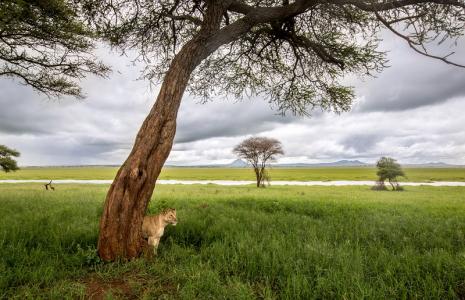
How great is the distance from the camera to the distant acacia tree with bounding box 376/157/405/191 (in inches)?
1556

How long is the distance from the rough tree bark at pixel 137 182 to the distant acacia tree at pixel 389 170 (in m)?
39.5

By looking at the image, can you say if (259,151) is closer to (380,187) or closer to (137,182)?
(380,187)

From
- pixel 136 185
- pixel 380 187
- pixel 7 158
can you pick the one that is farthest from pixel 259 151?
pixel 136 185

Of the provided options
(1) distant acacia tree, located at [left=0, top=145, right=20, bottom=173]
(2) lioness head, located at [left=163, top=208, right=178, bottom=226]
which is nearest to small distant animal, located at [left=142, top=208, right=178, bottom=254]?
(2) lioness head, located at [left=163, top=208, right=178, bottom=226]

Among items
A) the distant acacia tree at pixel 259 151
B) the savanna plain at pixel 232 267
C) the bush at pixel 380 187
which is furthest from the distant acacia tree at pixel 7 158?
the bush at pixel 380 187

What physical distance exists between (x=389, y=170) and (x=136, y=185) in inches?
1609

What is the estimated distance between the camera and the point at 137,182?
5070 millimetres

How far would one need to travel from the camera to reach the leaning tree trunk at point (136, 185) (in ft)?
16.6

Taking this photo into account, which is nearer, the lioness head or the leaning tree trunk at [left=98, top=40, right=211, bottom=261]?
the leaning tree trunk at [left=98, top=40, right=211, bottom=261]

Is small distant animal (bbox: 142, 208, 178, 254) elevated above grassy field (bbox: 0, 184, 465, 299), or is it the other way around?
small distant animal (bbox: 142, 208, 178, 254)

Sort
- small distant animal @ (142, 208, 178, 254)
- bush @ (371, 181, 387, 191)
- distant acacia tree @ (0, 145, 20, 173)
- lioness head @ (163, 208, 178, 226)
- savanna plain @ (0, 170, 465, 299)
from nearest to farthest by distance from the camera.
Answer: savanna plain @ (0, 170, 465, 299) → small distant animal @ (142, 208, 178, 254) → lioness head @ (163, 208, 178, 226) → distant acacia tree @ (0, 145, 20, 173) → bush @ (371, 181, 387, 191)

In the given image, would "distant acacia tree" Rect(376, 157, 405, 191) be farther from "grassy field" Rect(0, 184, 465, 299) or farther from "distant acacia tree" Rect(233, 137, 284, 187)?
"grassy field" Rect(0, 184, 465, 299)

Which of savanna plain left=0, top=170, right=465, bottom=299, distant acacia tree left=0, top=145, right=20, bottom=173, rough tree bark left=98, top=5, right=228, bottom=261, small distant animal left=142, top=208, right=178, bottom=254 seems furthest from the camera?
distant acacia tree left=0, top=145, right=20, bottom=173

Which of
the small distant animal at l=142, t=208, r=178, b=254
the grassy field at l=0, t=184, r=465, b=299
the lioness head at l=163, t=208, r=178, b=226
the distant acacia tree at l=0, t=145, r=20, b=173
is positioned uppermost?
the distant acacia tree at l=0, t=145, r=20, b=173
